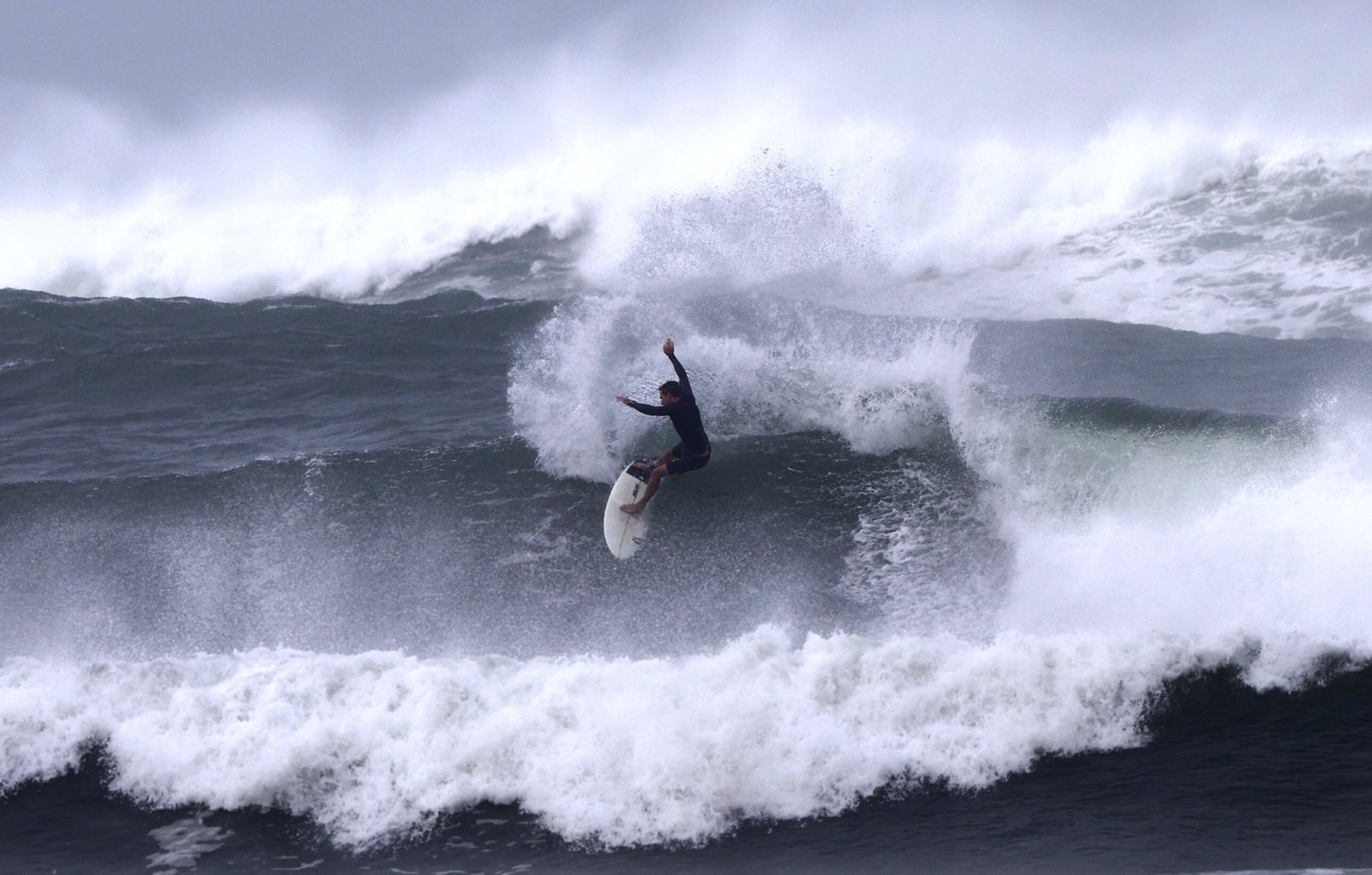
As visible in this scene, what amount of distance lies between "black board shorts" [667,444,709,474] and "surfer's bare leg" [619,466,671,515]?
53 mm

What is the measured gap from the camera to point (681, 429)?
31.4 ft

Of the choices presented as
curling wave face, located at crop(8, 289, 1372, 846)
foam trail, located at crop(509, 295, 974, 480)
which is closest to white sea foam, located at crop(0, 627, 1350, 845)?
curling wave face, located at crop(8, 289, 1372, 846)

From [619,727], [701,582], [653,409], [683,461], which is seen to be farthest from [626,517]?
[619,727]

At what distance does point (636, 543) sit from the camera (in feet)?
33.2

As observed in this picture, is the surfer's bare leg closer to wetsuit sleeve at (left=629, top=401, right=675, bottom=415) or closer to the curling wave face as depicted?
the curling wave face

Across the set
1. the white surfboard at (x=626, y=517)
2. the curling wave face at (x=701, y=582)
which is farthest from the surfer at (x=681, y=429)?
the curling wave face at (x=701, y=582)

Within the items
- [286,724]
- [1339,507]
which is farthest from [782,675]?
[1339,507]

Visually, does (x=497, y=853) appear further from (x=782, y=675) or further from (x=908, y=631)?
(x=908, y=631)

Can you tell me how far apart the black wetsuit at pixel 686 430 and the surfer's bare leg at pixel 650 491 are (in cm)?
7

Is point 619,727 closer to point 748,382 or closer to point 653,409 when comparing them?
point 653,409

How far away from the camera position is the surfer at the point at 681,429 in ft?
30.9

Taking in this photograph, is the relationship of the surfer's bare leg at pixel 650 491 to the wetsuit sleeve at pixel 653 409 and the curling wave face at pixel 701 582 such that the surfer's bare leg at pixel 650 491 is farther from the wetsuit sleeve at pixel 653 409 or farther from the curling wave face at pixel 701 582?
the wetsuit sleeve at pixel 653 409

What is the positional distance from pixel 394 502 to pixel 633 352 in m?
2.84

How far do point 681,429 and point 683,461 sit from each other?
1.02ft
